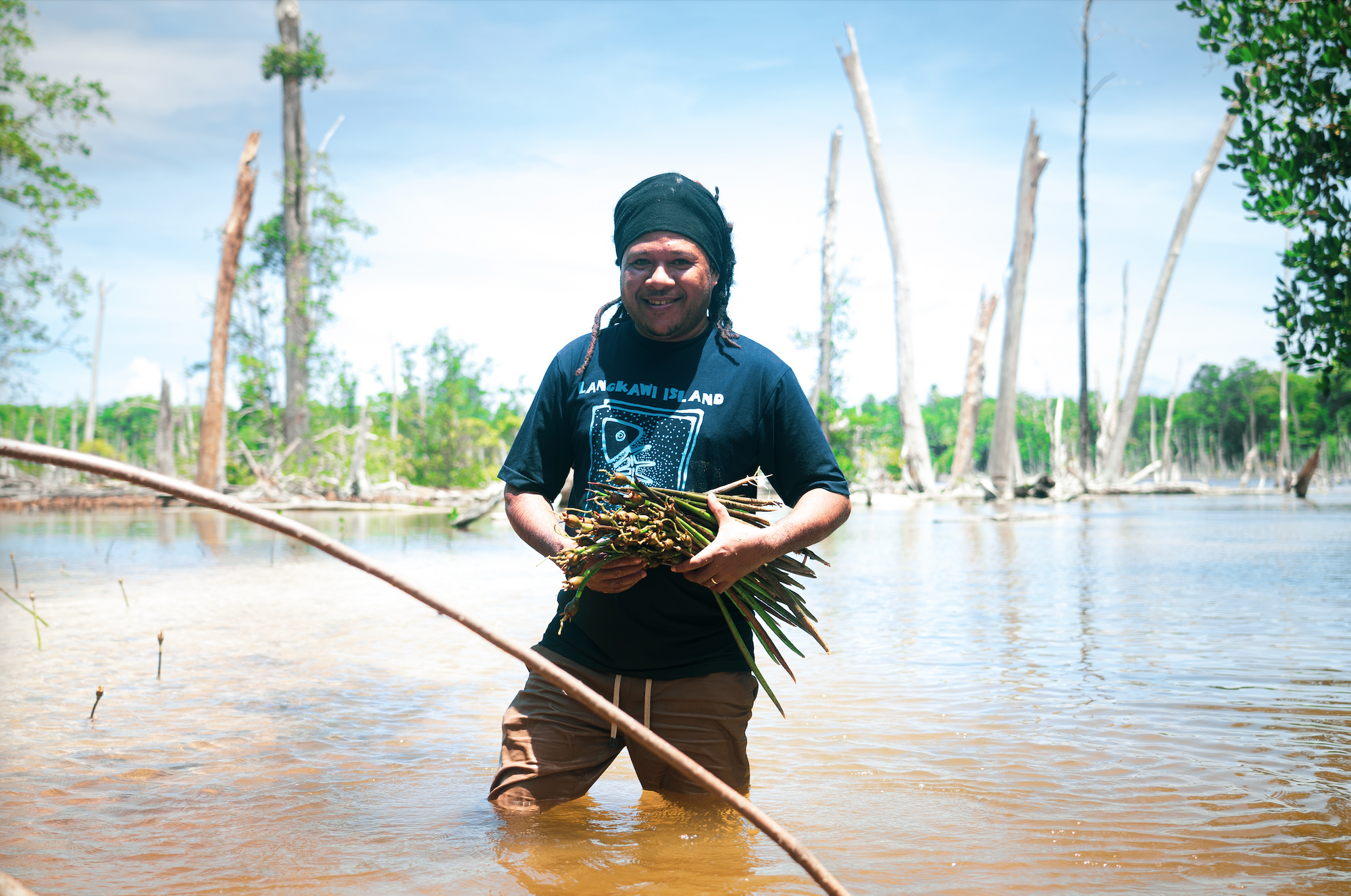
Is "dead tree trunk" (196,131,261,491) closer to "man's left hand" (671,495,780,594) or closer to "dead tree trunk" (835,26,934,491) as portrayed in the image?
"dead tree trunk" (835,26,934,491)

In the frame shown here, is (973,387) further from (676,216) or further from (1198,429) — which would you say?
(1198,429)

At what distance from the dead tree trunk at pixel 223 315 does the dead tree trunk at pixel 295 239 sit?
16.1ft

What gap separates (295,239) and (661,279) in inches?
1061

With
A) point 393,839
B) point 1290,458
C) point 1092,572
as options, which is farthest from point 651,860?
point 1290,458

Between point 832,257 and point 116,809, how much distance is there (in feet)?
96.5

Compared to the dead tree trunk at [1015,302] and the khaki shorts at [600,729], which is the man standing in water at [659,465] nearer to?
the khaki shorts at [600,729]

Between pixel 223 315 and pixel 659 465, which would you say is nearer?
pixel 659 465

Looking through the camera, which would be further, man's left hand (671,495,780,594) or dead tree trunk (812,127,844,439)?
dead tree trunk (812,127,844,439)

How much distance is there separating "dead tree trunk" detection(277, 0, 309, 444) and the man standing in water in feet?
81.3

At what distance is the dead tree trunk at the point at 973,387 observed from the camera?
3075 cm

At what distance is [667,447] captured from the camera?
266cm

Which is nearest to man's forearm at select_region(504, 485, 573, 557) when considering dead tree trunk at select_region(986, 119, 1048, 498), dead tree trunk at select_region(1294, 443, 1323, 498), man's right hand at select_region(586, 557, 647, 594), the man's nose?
man's right hand at select_region(586, 557, 647, 594)

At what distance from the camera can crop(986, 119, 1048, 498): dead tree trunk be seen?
27656 millimetres

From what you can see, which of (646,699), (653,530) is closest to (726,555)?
(653,530)
